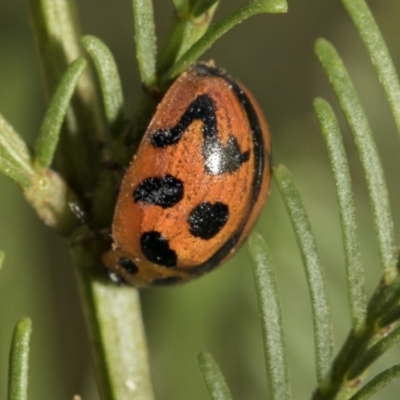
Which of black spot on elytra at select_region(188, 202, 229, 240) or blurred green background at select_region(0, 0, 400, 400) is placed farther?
blurred green background at select_region(0, 0, 400, 400)

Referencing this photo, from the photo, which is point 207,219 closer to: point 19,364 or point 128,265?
point 128,265

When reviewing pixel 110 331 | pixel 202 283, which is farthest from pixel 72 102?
pixel 202 283

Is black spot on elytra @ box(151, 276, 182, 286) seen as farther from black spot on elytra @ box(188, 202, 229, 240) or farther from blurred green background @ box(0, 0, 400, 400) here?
blurred green background @ box(0, 0, 400, 400)

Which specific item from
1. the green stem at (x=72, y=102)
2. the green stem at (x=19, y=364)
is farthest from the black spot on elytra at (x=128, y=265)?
the green stem at (x=19, y=364)

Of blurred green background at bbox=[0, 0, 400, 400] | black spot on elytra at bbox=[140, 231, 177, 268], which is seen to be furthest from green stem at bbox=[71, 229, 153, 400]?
blurred green background at bbox=[0, 0, 400, 400]

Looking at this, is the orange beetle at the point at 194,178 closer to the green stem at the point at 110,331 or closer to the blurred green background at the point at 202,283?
the green stem at the point at 110,331
